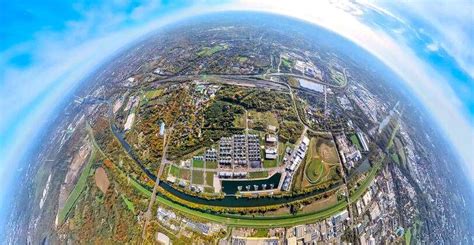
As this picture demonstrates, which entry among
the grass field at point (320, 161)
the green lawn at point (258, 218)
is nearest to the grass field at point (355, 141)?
the grass field at point (320, 161)

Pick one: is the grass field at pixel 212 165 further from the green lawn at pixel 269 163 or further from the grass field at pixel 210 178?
the green lawn at pixel 269 163

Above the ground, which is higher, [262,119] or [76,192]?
[262,119]

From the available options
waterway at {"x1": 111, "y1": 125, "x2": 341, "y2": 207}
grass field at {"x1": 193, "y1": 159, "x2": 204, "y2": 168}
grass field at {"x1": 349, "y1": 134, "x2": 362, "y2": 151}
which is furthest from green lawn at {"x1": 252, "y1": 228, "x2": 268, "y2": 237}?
grass field at {"x1": 349, "y1": 134, "x2": 362, "y2": 151}

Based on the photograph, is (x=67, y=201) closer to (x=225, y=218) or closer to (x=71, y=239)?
(x=71, y=239)

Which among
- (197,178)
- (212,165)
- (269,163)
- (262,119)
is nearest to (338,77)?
(262,119)

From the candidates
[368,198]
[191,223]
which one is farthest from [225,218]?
[368,198]

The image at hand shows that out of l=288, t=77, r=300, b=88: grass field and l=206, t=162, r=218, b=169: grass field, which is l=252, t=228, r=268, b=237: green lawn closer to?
Answer: l=206, t=162, r=218, b=169: grass field

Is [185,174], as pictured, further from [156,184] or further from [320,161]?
[320,161]
